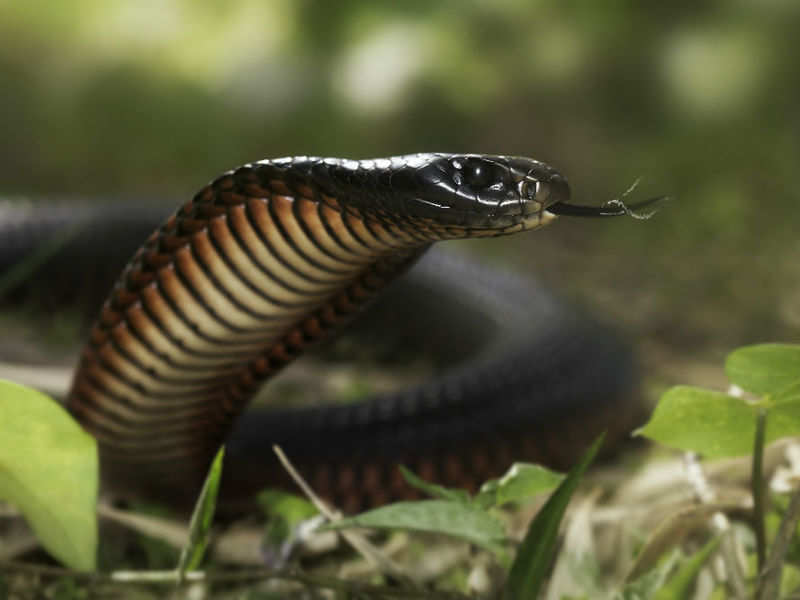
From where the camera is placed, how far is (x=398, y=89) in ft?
20.4

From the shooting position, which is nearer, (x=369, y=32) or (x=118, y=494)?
(x=118, y=494)

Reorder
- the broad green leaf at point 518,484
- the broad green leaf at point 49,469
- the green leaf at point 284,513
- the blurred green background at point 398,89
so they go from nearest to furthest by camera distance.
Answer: the broad green leaf at point 49,469 < the broad green leaf at point 518,484 < the green leaf at point 284,513 < the blurred green background at point 398,89

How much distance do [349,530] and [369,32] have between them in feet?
17.1

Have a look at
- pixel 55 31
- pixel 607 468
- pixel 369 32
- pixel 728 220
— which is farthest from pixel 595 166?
pixel 607 468

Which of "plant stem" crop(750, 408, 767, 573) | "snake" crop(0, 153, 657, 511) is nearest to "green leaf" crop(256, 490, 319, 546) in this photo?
"snake" crop(0, 153, 657, 511)

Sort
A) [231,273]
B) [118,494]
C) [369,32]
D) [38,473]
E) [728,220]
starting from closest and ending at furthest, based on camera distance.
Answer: [38,473], [231,273], [118,494], [728,220], [369,32]

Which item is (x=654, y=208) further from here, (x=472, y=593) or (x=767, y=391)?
(x=472, y=593)

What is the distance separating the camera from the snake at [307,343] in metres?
1.21

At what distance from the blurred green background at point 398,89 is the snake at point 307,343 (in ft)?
10.5

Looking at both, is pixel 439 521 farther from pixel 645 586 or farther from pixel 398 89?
Result: pixel 398 89

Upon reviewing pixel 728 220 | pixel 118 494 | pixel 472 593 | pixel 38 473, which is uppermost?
pixel 38 473

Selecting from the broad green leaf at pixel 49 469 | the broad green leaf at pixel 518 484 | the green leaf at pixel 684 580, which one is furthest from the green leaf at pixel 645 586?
the broad green leaf at pixel 49 469

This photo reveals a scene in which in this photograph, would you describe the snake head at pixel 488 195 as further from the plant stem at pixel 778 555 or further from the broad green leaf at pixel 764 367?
the plant stem at pixel 778 555

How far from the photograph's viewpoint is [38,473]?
46.2 inches
